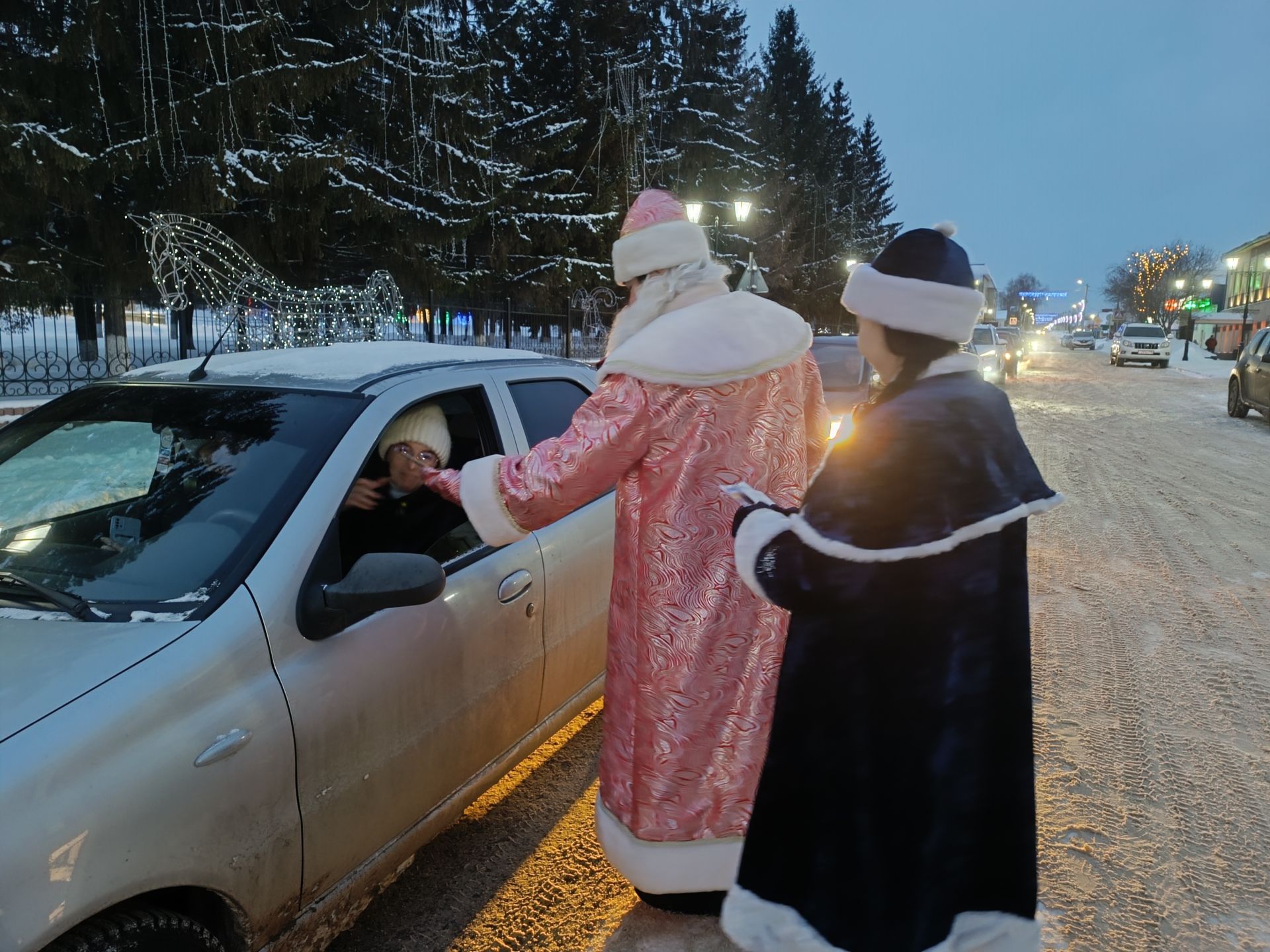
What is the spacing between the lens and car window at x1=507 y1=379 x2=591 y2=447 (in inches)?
130

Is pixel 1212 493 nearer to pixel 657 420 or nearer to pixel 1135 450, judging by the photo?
pixel 1135 450

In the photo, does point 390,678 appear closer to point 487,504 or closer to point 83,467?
point 487,504

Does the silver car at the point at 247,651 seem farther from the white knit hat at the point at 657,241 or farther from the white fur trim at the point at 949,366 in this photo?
the white fur trim at the point at 949,366

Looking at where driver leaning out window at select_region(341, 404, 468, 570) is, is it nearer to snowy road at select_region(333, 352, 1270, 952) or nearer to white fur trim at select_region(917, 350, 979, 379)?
snowy road at select_region(333, 352, 1270, 952)

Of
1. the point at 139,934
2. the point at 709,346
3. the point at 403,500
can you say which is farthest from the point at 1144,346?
the point at 139,934

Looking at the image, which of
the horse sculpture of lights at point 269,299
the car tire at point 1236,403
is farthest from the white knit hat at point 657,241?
the car tire at point 1236,403

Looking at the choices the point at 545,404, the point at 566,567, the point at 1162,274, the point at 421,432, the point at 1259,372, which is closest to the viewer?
the point at 421,432

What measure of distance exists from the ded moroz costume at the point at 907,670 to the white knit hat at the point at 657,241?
0.73m

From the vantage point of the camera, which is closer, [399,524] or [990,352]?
[399,524]

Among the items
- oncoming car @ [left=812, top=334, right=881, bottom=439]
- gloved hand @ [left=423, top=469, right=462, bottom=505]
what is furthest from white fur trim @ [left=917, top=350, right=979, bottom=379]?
oncoming car @ [left=812, top=334, right=881, bottom=439]

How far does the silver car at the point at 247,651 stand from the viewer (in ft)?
5.21

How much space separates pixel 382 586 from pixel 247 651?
0.33m

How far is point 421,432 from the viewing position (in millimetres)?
2697

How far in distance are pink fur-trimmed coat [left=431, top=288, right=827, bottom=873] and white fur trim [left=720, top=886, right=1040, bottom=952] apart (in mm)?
538
